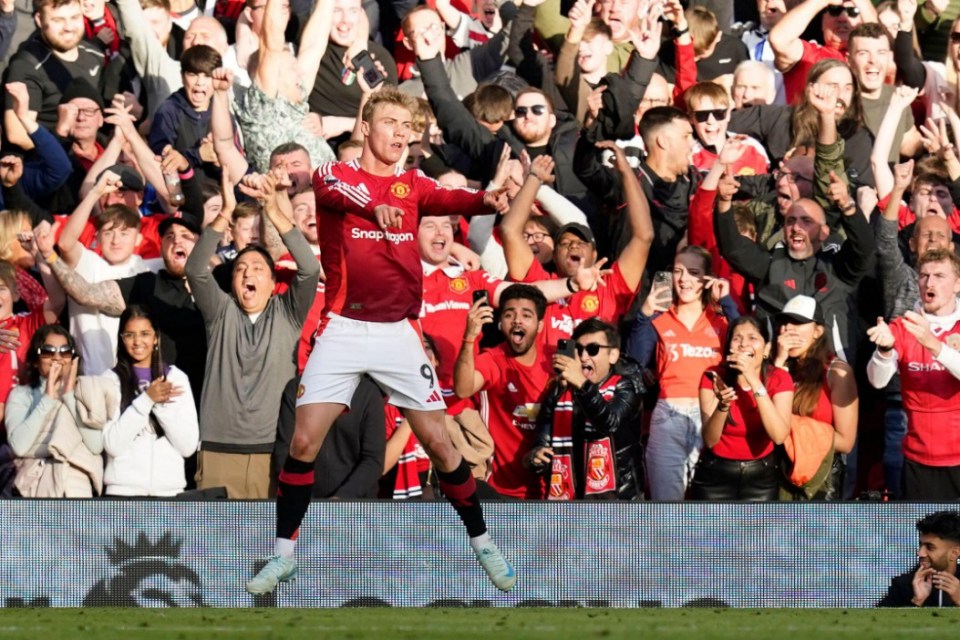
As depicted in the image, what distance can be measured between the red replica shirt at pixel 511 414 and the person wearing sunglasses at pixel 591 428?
0.25 meters

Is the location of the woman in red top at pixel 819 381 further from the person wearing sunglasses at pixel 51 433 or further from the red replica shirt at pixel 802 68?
the person wearing sunglasses at pixel 51 433

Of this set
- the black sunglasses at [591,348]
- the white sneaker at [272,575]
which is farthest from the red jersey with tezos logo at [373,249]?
the black sunglasses at [591,348]

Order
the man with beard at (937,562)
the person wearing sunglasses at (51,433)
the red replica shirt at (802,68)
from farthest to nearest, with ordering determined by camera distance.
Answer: the red replica shirt at (802,68)
the person wearing sunglasses at (51,433)
the man with beard at (937,562)

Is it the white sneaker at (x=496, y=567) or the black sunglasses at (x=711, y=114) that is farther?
the black sunglasses at (x=711, y=114)

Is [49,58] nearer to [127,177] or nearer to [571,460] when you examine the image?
[127,177]

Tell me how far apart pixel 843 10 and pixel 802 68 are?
2.49 feet

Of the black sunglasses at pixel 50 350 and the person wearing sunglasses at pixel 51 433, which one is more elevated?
the black sunglasses at pixel 50 350

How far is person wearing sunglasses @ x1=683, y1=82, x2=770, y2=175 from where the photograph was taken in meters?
11.6

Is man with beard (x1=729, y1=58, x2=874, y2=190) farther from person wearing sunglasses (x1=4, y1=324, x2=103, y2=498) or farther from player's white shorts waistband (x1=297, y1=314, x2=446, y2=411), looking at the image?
person wearing sunglasses (x1=4, y1=324, x2=103, y2=498)

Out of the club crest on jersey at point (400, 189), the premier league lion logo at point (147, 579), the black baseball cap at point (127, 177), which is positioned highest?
the black baseball cap at point (127, 177)

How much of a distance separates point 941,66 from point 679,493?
15.4ft

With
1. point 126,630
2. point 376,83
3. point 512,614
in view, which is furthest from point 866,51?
point 126,630

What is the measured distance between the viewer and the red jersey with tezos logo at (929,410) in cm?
954

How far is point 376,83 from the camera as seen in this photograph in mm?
11594
